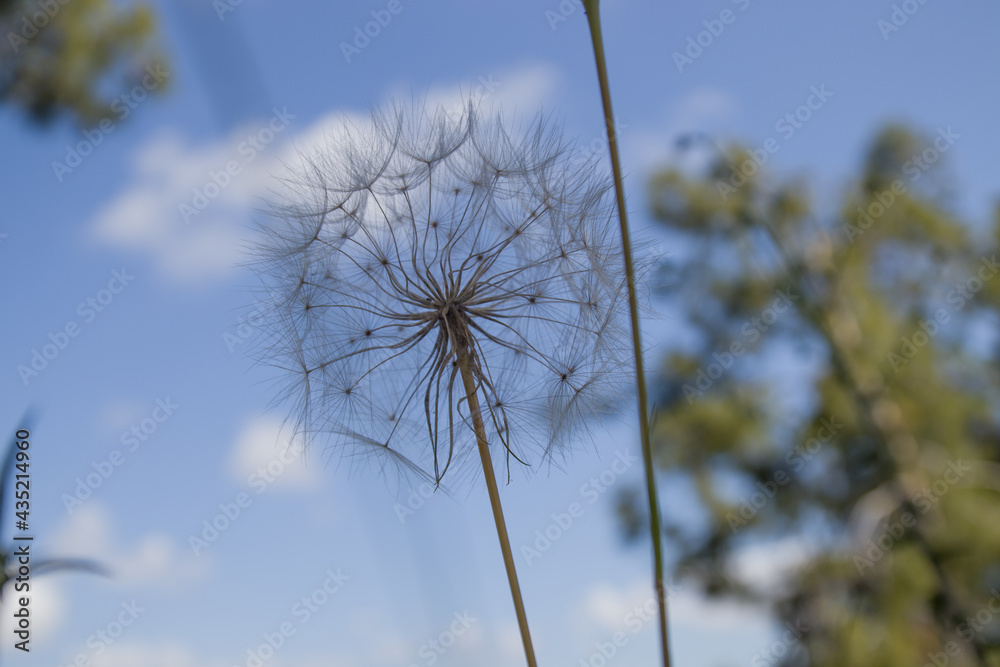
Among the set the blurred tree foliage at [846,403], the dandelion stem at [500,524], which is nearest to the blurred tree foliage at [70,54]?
the dandelion stem at [500,524]

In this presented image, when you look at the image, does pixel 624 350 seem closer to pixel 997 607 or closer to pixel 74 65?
pixel 74 65

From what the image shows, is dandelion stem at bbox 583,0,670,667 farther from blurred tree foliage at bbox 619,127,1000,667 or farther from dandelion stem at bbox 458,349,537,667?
blurred tree foliage at bbox 619,127,1000,667

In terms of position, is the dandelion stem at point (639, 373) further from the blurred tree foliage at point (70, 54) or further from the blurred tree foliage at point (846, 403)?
the blurred tree foliage at point (846, 403)

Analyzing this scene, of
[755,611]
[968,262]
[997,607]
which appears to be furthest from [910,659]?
[968,262]

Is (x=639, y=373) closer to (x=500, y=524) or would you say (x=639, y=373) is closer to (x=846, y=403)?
(x=500, y=524)

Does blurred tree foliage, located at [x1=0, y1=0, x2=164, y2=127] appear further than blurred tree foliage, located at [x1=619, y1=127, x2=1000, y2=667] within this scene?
No

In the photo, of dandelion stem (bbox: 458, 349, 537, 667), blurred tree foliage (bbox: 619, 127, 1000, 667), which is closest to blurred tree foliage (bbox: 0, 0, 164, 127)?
dandelion stem (bbox: 458, 349, 537, 667)

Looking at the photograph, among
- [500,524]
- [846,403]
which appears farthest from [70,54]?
[846,403]
